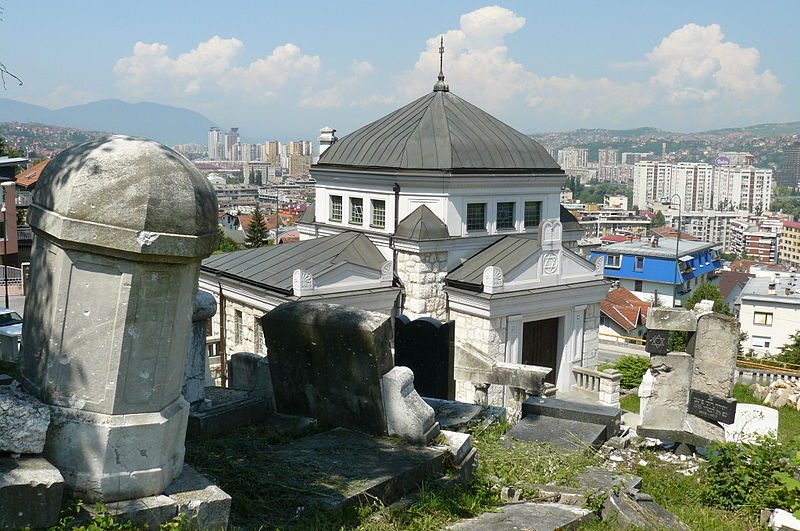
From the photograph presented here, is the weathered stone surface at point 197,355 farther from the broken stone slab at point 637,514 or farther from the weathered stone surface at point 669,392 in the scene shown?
the weathered stone surface at point 669,392

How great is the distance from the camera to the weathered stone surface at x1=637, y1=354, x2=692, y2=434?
1056cm

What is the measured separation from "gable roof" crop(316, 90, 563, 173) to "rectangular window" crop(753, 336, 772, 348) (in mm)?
44060

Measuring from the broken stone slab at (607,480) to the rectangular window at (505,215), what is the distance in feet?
52.6

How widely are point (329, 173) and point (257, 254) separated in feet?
11.8

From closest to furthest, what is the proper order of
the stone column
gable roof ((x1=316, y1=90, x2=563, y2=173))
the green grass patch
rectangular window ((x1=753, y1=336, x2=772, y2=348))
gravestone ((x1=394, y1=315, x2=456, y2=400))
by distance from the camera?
the stone column < gravestone ((x1=394, y1=315, x2=456, y2=400)) < the green grass patch < gable roof ((x1=316, y1=90, x2=563, y2=173)) < rectangular window ((x1=753, y1=336, x2=772, y2=348))

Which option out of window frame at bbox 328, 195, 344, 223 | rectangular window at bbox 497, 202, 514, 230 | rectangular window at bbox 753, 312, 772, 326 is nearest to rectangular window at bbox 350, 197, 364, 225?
window frame at bbox 328, 195, 344, 223

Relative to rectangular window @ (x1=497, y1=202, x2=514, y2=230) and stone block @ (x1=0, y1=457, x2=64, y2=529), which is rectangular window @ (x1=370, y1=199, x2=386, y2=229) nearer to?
rectangular window @ (x1=497, y1=202, x2=514, y2=230)

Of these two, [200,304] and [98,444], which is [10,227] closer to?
[200,304]

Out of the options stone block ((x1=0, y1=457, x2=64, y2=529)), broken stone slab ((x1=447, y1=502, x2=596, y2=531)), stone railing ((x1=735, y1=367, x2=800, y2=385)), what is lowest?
stone railing ((x1=735, y1=367, x2=800, y2=385))

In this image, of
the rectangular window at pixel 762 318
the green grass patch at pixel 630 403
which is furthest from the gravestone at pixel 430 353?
the rectangular window at pixel 762 318

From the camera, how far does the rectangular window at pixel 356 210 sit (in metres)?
23.8

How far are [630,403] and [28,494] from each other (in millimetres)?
19418

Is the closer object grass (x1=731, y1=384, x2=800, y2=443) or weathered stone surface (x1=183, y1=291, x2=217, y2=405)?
weathered stone surface (x1=183, y1=291, x2=217, y2=405)

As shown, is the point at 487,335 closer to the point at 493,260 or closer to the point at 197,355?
the point at 493,260
